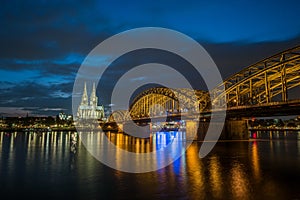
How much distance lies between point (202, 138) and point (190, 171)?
39390 mm

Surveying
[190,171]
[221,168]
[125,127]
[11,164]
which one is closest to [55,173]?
[11,164]

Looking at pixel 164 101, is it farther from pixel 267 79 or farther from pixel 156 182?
pixel 156 182

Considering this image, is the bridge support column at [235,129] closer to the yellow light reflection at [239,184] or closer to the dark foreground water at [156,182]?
→ the dark foreground water at [156,182]

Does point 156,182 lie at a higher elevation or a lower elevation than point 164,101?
lower

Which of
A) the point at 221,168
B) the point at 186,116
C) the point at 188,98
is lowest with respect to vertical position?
the point at 221,168

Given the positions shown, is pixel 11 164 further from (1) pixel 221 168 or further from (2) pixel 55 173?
(1) pixel 221 168

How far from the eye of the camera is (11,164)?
94.3 feet

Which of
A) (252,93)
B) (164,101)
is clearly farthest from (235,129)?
(164,101)

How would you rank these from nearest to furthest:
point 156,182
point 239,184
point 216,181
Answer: point 239,184, point 156,182, point 216,181

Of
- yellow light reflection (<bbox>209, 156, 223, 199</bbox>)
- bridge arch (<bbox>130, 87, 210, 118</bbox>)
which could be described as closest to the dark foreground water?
yellow light reflection (<bbox>209, 156, 223, 199</bbox>)

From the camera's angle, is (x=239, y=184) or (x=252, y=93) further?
(x=252, y=93)

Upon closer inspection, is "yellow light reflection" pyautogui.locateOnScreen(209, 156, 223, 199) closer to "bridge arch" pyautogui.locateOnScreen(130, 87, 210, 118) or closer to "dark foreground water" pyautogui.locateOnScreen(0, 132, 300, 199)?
"dark foreground water" pyautogui.locateOnScreen(0, 132, 300, 199)

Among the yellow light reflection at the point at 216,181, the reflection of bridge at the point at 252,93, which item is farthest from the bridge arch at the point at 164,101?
the yellow light reflection at the point at 216,181

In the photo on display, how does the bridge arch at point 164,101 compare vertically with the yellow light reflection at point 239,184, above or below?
above
